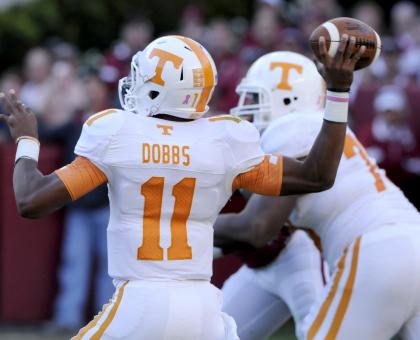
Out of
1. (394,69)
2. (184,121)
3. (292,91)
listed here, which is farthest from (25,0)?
(184,121)

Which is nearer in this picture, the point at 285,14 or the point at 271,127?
the point at 271,127

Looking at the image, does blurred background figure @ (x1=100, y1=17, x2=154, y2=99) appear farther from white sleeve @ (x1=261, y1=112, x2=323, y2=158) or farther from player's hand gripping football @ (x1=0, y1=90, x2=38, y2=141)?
player's hand gripping football @ (x1=0, y1=90, x2=38, y2=141)

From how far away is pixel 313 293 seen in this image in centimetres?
496

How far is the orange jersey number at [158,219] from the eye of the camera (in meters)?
3.64


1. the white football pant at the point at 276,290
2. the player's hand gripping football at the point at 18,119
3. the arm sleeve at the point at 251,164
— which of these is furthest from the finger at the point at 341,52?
the white football pant at the point at 276,290

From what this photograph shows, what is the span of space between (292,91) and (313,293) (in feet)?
3.20

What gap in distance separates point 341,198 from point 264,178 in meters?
0.69

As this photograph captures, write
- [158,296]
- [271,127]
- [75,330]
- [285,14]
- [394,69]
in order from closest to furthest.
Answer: [158,296] < [271,127] < [75,330] < [394,69] < [285,14]

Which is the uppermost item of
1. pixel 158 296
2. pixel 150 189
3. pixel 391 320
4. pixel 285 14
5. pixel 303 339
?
pixel 150 189

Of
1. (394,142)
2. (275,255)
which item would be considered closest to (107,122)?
(275,255)

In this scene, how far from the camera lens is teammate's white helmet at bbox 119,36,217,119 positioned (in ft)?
12.3

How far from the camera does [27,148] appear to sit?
374cm

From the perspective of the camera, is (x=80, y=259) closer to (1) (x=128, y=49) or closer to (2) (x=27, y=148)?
(1) (x=128, y=49)

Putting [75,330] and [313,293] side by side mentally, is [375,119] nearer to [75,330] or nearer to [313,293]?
[75,330]
